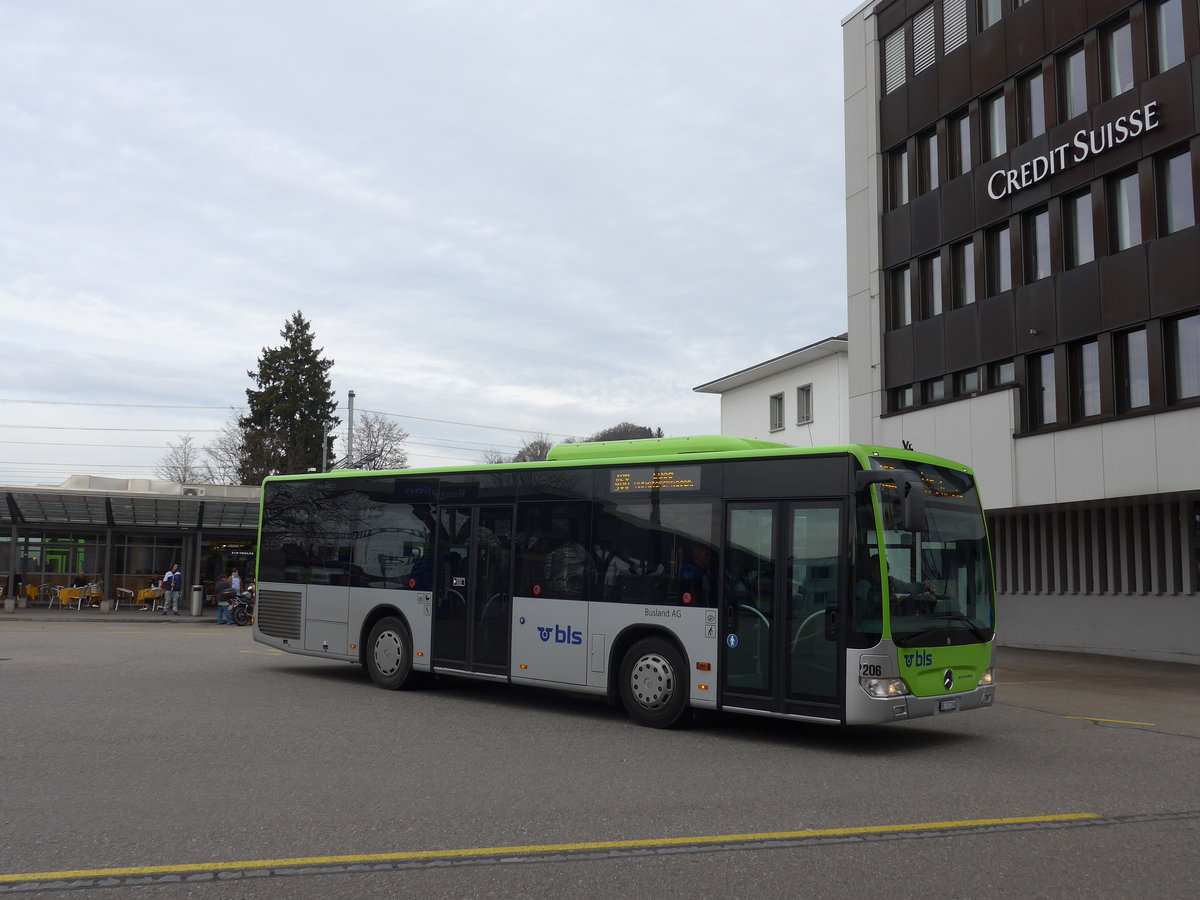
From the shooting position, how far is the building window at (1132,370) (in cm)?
2172

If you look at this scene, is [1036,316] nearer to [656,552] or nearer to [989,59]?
[989,59]

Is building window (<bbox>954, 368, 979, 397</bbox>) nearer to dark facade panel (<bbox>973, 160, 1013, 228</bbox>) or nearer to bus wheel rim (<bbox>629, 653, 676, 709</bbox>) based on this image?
dark facade panel (<bbox>973, 160, 1013, 228</bbox>)

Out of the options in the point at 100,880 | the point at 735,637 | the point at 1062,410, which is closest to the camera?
the point at 100,880

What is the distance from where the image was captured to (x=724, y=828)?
686cm

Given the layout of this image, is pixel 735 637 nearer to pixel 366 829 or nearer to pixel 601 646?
pixel 601 646

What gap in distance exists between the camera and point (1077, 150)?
23.2 metres

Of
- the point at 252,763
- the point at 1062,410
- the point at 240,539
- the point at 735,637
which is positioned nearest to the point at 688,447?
the point at 735,637

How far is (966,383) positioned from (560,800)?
70.5 ft

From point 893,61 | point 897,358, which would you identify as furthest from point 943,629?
point 893,61

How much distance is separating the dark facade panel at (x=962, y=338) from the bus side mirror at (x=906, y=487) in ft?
54.6

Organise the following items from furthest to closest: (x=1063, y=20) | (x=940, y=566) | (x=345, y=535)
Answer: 1. (x=1063, y=20)
2. (x=345, y=535)
3. (x=940, y=566)

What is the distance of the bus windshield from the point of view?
33.3 feet

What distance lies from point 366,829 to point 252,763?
Result: 256cm

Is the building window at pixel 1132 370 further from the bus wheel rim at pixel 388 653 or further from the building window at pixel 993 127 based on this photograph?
the bus wheel rim at pixel 388 653
